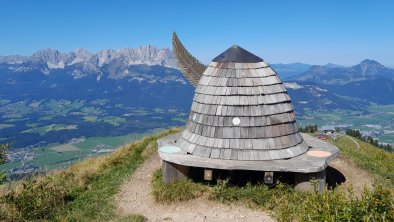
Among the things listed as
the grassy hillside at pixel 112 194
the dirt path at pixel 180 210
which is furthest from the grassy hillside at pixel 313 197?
the dirt path at pixel 180 210

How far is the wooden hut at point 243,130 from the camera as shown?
13906mm

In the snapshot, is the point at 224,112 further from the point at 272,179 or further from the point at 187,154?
the point at 272,179

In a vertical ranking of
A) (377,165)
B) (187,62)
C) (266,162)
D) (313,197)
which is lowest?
(377,165)

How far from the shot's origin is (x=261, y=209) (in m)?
12.8

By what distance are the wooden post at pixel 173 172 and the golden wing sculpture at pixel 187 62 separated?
5005 millimetres

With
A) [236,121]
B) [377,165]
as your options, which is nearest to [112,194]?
[236,121]

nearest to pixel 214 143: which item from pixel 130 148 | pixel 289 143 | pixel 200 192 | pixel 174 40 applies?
pixel 200 192

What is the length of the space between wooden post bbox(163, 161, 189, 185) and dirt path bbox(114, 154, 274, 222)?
0.97 m

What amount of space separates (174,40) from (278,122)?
6.77 m

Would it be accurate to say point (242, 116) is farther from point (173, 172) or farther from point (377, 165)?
point (377, 165)

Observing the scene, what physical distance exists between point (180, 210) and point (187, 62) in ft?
25.9

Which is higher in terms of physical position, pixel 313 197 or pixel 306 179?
pixel 313 197

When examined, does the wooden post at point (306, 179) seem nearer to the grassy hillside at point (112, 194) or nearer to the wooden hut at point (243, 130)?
the wooden hut at point (243, 130)

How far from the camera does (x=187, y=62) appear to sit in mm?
18406
